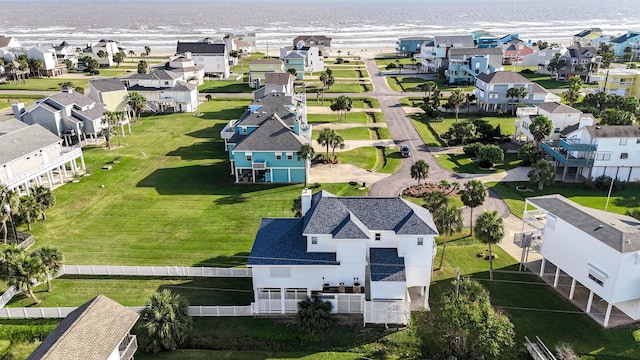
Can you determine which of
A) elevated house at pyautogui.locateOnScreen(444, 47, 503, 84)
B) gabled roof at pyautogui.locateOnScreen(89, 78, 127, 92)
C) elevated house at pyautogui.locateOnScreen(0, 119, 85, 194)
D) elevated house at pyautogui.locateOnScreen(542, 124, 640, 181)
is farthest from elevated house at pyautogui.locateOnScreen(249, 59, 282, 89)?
elevated house at pyautogui.locateOnScreen(542, 124, 640, 181)

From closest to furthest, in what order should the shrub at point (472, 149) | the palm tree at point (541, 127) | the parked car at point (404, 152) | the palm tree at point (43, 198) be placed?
the palm tree at point (43, 198)
the palm tree at point (541, 127)
the shrub at point (472, 149)
the parked car at point (404, 152)

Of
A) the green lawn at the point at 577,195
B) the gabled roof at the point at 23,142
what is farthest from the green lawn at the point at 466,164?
the gabled roof at the point at 23,142

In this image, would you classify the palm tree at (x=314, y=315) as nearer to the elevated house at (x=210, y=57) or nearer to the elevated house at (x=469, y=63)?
the elevated house at (x=469, y=63)

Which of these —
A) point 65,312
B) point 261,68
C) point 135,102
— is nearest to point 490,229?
point 65,312

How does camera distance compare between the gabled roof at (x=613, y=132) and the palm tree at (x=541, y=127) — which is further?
the palm tree at (x=541, y=127)

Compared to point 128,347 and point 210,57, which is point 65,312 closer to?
point 128,347

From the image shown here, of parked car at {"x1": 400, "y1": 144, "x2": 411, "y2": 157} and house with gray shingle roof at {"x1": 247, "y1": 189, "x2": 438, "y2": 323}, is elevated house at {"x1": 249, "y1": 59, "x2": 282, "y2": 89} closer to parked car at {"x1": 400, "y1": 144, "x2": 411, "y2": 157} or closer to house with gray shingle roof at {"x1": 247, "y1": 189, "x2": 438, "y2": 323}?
parked car at {"x1": 400, "y1": 144, "x2": 411, "y2": 157}

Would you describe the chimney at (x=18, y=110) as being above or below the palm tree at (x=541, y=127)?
above
